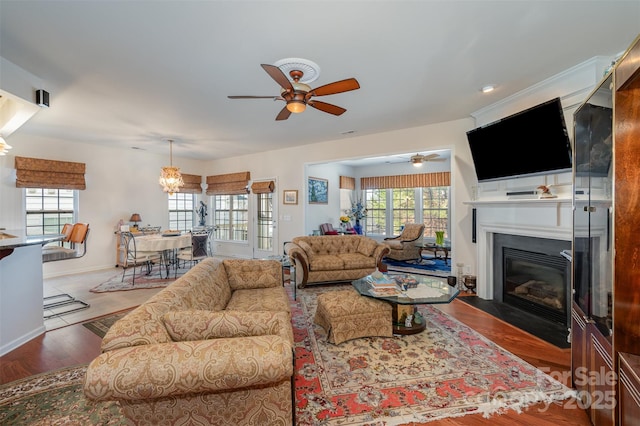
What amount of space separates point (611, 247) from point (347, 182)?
7447 millimetres

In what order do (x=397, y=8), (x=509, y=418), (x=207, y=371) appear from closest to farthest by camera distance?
(x=207, y=371)
(x=509, y=418)
(x=397, y=8)

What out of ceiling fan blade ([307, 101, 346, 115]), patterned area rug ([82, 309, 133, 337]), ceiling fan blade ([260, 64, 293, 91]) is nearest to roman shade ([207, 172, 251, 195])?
patterned area rug ([82, 309, 133, 337])

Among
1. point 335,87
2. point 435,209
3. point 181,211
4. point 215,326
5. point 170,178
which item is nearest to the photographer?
point 215,326

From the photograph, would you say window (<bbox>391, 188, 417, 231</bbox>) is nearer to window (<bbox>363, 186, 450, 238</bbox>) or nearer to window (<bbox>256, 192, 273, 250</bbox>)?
window (<bbox>363, 186, 450, 238</bbox>)

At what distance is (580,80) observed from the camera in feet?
9.25

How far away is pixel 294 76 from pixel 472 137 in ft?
9.04

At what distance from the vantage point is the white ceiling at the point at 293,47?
1967mm

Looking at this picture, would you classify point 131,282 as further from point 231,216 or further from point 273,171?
point 273,171

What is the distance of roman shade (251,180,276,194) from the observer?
673 cm

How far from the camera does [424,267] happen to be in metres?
6.18

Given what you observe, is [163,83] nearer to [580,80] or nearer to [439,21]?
[439,21]

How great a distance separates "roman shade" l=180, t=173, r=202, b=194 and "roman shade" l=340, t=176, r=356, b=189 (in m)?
4.19

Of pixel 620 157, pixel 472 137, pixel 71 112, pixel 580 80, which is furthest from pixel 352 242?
pixel 71 112

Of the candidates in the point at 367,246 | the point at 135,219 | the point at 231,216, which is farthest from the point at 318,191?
the point at 135,219
